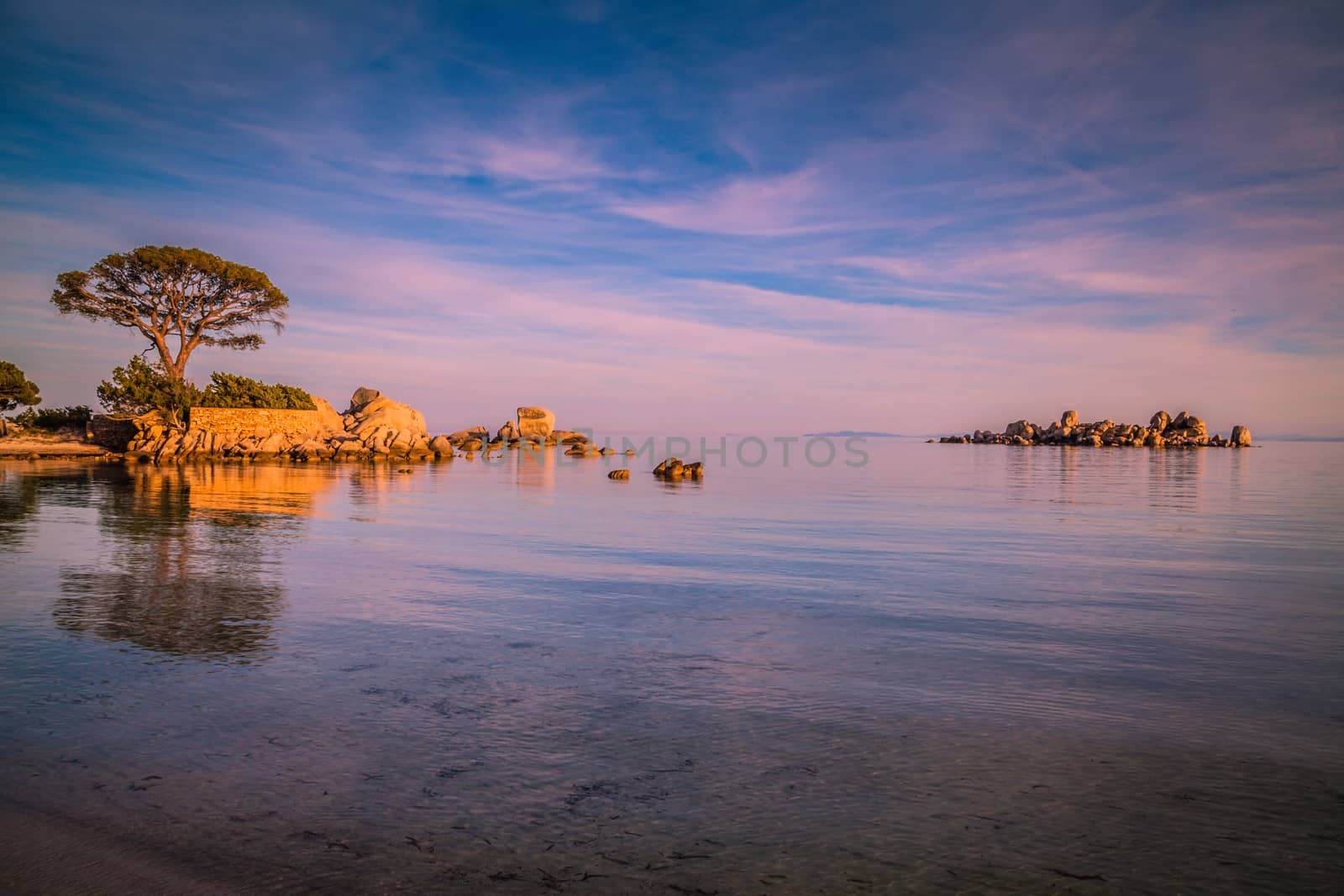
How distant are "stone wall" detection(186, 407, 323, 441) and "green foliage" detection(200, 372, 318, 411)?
602 mm

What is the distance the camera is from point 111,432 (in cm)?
5003

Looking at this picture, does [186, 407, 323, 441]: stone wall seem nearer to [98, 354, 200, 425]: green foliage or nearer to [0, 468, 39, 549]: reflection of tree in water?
[98, 354, 200, 425]: green foliage

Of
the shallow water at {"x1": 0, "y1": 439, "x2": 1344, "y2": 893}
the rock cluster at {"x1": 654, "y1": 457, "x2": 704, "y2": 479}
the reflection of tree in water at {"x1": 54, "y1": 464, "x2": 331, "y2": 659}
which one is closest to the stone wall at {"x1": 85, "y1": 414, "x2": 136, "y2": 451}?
the reflection of tree in water at {"x1": 54, "y1": 464, "x2": 331, "y2": 659}

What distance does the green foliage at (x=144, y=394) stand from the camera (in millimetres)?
49094

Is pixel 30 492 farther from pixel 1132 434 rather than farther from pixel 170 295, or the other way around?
pixel 1132 434

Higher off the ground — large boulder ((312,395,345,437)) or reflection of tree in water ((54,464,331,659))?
large boulder ((312,395,345,437))

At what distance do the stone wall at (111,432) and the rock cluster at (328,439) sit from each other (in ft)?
3.76

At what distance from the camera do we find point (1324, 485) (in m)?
37.8

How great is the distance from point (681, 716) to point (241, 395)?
53.9 meters

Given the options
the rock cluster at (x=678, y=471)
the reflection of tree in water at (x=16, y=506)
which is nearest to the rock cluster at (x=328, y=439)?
the reflection of tree in water at (x=16, y=506)

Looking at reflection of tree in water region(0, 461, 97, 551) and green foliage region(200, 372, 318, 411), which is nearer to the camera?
reflection of tree in water region(0, 461, 97, 551)

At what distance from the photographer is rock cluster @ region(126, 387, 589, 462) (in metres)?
48.1

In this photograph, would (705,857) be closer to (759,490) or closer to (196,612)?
(196,612)

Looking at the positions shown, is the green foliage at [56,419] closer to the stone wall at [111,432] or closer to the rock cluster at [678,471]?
the stone wall at [111,432]
